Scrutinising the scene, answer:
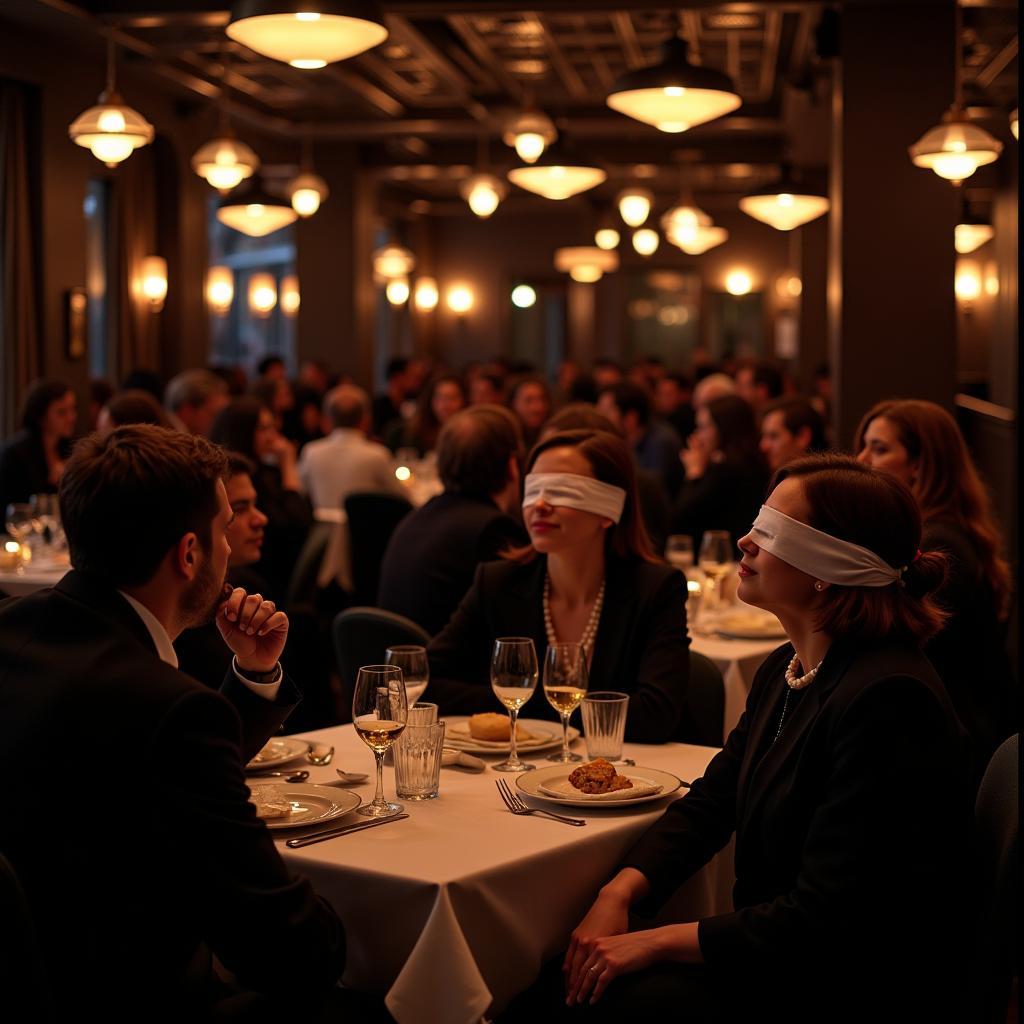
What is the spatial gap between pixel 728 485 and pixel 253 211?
4.64 meters

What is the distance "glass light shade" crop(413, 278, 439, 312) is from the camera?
77.6 ft

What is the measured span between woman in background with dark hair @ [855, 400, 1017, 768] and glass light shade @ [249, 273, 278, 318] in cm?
1589

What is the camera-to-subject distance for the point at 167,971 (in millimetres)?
2029

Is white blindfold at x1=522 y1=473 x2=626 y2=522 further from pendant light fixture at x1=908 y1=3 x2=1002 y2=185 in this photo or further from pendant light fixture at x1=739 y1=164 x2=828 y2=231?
pendant light fixture at x1=739 y1=164 x2=828 y2=231

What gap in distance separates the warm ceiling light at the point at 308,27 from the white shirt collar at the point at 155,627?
2.69 m

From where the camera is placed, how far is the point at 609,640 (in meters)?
3.57

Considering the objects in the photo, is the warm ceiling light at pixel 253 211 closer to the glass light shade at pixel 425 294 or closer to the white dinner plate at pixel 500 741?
the white dinner plate at pixel 500 741

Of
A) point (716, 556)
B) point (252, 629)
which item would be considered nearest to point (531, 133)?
point (716, 556)

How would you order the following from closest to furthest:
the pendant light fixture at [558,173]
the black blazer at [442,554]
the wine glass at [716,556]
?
1. the black blazer at [442,554]
2. the wine glass at [716,556]
3. the pendant light fixture at [558,173]

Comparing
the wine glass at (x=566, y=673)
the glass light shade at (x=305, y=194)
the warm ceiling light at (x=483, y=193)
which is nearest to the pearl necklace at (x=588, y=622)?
the wine glass at (x=566, y=673)

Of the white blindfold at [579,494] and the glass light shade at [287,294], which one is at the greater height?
the glass light shade at [287,294]

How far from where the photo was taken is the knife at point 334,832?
8.12 ft

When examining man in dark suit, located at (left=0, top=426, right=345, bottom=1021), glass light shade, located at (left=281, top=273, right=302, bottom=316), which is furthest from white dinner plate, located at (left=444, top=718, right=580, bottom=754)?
glass light shade, located at (left=281, top=273, right=302, bottom=316)

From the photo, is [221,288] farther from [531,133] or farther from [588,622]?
[588,622]
